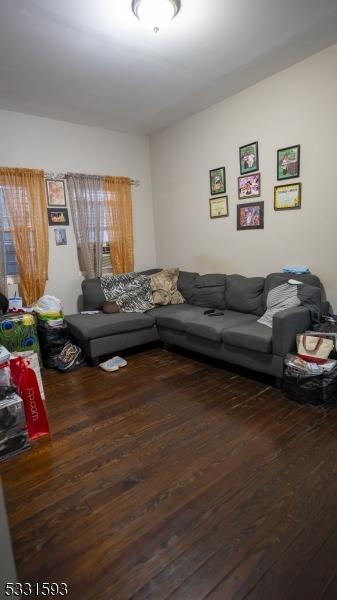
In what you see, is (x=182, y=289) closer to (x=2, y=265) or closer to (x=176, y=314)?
(x=176, y=314)

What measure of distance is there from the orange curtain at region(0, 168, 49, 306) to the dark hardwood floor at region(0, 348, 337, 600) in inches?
62.9

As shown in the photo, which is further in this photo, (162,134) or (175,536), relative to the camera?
(162,134)

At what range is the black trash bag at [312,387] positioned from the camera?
217 centimetres

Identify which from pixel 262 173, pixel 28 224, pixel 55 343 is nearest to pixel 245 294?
pixel 262 173

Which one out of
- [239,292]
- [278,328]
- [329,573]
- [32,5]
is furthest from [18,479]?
[32,5]

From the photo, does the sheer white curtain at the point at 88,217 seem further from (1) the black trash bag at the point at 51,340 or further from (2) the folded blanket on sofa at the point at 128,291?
(1) the black trash bag at the point at 51,340

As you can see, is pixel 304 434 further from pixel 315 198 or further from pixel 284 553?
pixel 315 198

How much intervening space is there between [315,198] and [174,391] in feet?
7.10

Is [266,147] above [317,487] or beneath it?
above

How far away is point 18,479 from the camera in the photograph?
1.72 m

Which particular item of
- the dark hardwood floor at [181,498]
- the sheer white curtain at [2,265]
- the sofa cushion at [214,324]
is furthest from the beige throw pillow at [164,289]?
the sheer white curtain at [2,265]

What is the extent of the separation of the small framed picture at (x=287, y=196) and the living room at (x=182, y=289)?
24 mm

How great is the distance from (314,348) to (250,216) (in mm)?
1714

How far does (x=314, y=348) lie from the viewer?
230 cm
